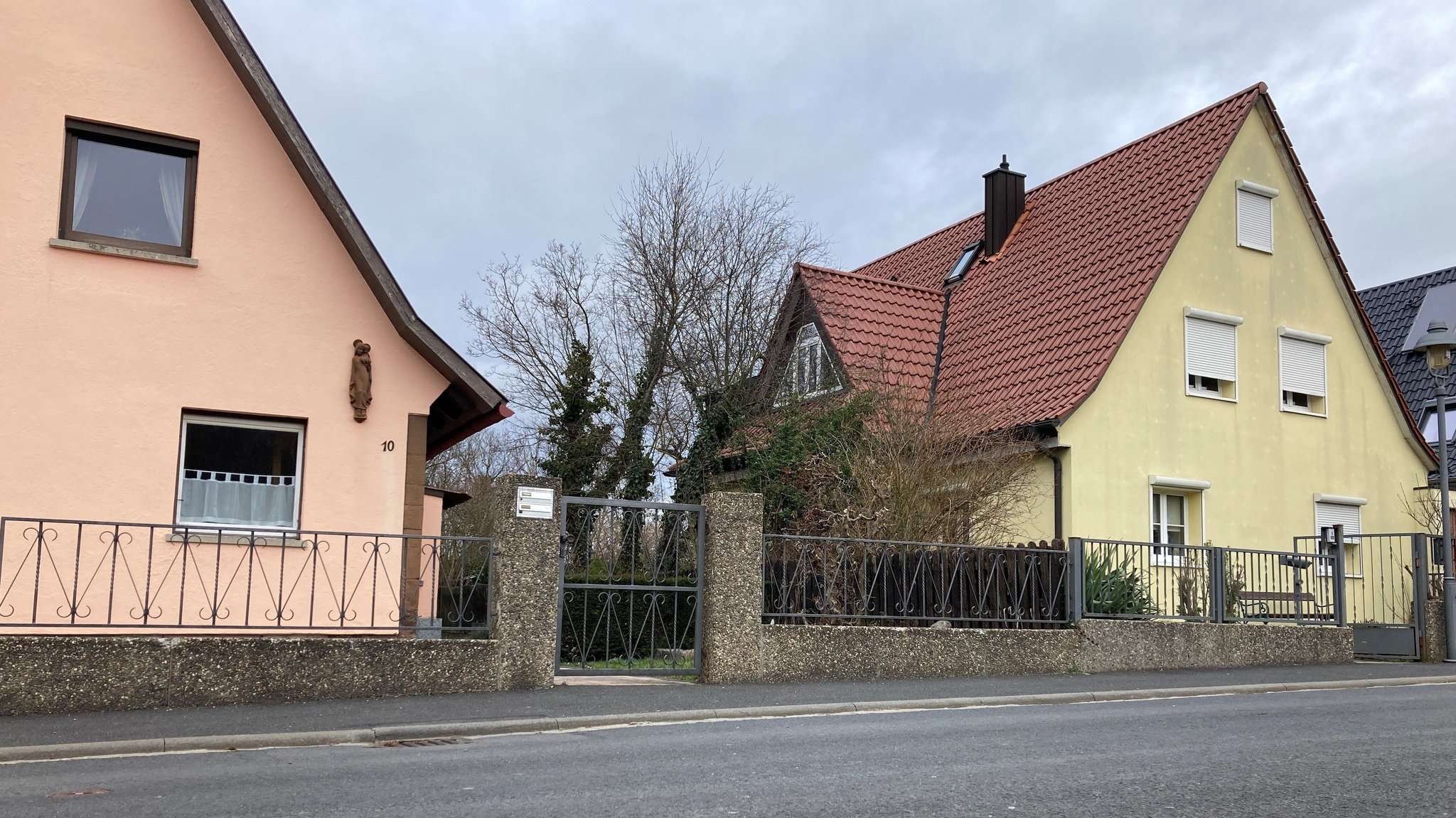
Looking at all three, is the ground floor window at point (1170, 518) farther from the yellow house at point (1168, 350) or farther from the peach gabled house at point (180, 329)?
the peach gabled house at point (180, 329)

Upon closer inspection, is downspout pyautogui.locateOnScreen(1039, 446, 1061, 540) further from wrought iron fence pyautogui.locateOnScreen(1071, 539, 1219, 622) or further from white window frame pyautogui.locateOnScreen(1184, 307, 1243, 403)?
white window frame pyautogui.locateOnScreen(1184, 307, 1243, 403)

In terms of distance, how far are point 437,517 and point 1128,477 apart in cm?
1051

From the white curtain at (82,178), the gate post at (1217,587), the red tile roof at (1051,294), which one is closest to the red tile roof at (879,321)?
the red tile roof at (1051,294)

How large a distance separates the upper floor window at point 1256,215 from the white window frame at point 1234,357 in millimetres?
1487

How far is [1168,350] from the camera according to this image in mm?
21156

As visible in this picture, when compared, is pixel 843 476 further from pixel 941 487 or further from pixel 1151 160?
pixel 1151 160

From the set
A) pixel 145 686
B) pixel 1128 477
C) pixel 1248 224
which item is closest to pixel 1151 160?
pixel 1248 224

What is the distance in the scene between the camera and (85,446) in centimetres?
1306

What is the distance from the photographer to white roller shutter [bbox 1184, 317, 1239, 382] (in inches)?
850

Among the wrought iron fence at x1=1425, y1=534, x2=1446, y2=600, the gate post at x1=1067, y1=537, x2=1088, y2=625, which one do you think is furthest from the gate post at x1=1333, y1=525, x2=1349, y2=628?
the gate post at x1=1067, y1=537, x2=1088, y2=625

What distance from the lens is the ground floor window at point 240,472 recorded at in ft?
44.8

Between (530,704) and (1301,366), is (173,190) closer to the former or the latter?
(530,704)

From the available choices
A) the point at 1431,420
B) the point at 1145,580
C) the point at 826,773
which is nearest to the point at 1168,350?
the point at 1145,580

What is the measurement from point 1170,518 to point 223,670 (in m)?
15.5
